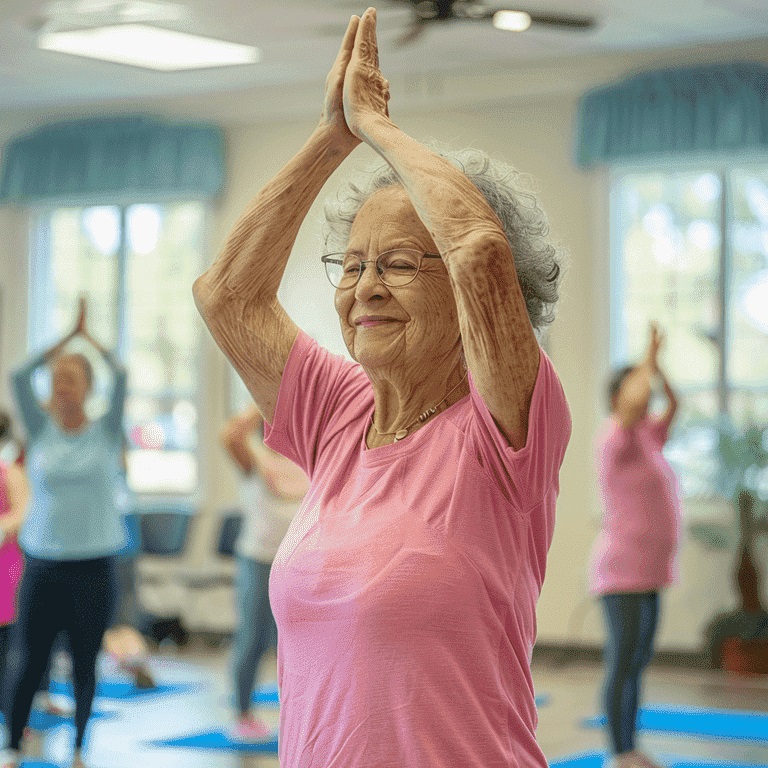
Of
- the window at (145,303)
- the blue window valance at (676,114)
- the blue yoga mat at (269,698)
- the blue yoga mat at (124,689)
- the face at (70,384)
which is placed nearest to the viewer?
the face at (70,384)

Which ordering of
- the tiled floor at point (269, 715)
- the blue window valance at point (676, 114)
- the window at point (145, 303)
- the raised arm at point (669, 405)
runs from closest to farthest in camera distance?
the raised arm at point (669, 405), the tiled floor at point (269, 715), the blue window valance at point (676, 114), the window at point (145, 303)

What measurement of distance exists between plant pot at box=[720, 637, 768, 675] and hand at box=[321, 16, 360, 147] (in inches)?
219

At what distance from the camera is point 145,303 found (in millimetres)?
8172

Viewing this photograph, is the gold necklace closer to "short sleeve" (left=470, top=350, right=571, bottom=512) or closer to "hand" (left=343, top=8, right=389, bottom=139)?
"short sleeve" (left=470, top=350, right=571, bottom=512)

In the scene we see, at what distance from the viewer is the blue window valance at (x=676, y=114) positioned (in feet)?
21.7

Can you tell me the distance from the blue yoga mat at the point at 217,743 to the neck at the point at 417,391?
11.4 feet

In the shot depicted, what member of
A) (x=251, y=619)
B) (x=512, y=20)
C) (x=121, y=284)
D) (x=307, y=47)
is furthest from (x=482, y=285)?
(x=121, y=284)

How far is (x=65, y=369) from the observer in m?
4.17

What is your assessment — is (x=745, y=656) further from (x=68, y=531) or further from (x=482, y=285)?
(x=482, y=285)

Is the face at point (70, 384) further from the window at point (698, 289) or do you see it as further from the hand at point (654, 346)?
the window at point (698, 289)

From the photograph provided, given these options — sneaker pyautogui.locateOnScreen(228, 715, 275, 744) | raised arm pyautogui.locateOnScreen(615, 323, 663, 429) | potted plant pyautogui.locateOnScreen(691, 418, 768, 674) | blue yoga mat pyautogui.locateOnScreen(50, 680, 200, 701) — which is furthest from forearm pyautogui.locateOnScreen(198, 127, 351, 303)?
potted plant pyautogui.locateOnScreen(691, 418, 768, 674)

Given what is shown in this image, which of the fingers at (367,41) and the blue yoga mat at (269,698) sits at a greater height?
the fingers at (367,41)

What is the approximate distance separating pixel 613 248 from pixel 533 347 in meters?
6.16

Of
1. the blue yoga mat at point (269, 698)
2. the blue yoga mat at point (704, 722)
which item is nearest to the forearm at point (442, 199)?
the blue yoga mat at point (704, 722)
